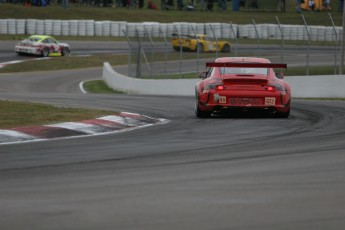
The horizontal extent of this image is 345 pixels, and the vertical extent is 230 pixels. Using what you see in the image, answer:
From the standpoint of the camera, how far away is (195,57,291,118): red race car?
607 inches

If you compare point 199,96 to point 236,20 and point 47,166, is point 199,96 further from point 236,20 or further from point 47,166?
point 236,20

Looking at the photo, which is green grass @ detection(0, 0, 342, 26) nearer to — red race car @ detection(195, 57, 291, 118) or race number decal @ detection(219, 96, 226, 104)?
red race car @ detection(195, 57, 291, 118)

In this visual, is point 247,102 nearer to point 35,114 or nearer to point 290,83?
point 35,114

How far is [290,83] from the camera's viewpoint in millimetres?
29344

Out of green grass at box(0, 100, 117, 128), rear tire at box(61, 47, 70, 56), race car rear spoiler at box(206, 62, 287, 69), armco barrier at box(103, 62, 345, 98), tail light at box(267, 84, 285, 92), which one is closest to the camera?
green grass at box(0, 100, 117, 128)

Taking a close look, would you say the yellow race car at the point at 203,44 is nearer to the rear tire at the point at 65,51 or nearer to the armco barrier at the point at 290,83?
the rear tire at the point at 65,51

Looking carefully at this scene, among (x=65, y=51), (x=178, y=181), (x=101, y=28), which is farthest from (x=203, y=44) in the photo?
(x=178, y=181)

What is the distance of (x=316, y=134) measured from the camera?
1202 cm

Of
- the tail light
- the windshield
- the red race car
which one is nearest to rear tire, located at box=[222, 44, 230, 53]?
the windshield

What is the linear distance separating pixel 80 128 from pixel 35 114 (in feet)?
6.45

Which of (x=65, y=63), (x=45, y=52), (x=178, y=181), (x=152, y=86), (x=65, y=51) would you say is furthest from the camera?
(x=65, y=51)

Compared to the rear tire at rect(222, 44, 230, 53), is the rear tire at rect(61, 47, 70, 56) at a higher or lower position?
lower

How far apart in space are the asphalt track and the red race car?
2.83m

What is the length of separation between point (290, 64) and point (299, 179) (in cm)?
3907
